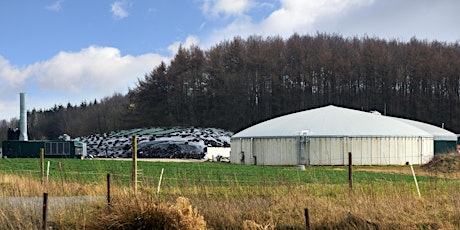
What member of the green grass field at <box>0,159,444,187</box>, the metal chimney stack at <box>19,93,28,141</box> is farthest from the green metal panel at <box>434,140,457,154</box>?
the metal chimney stack at <box>19,93,28,141</box>

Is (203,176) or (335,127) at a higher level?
(335,127)

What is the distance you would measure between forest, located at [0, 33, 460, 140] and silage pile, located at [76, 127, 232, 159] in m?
10.9

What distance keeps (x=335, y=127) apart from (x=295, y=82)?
4239 centimetres

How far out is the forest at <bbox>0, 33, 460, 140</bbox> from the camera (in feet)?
277

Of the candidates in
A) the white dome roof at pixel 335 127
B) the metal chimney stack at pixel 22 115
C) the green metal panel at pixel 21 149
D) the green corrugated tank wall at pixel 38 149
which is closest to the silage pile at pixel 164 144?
the green corrugated tank wall at pixel 38 149

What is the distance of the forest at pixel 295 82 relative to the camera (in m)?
84.5

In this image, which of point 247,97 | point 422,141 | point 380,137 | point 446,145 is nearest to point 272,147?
point 380,137

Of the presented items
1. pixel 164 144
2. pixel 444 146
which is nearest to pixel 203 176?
pixel 444 146

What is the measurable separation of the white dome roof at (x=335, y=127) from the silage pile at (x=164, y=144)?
696 inches

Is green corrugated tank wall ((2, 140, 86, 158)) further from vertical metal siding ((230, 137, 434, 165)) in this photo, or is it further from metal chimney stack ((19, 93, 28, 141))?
vertical metal siding ((230, 137, 434, 165))

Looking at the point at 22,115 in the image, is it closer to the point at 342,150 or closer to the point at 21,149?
the point at 21,149

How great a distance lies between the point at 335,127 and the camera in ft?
148

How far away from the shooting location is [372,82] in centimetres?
8606

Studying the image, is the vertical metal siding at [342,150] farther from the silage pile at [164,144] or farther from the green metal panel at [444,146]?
the silage pile at [164,144]
